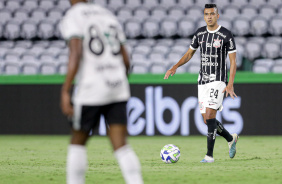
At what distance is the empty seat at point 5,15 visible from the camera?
17.9 m

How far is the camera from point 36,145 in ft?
39.0

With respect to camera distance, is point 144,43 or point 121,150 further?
point 144,43

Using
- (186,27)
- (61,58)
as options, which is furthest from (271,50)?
(61,58)

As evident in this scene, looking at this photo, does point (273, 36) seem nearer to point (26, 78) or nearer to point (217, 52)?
point (26, 78)

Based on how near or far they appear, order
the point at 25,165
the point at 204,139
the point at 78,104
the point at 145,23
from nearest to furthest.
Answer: the point at 78,104, the point at 25,165, the point at 204,139, the point at 145,23

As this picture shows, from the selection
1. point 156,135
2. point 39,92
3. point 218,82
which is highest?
point 218,82

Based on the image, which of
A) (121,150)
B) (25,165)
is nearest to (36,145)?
(25,165)

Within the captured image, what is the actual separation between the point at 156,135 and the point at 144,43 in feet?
12.5

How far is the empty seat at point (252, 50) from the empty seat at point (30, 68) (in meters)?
5.33

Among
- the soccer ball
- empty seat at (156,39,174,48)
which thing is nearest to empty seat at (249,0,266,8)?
empty seat at (156,39,174,48)

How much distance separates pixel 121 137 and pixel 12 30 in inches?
515

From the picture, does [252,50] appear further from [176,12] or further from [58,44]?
[58,44]

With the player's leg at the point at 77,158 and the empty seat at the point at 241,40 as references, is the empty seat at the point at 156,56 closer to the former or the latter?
the empty seat at the point at 241,40

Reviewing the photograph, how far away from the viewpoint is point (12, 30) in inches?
684
